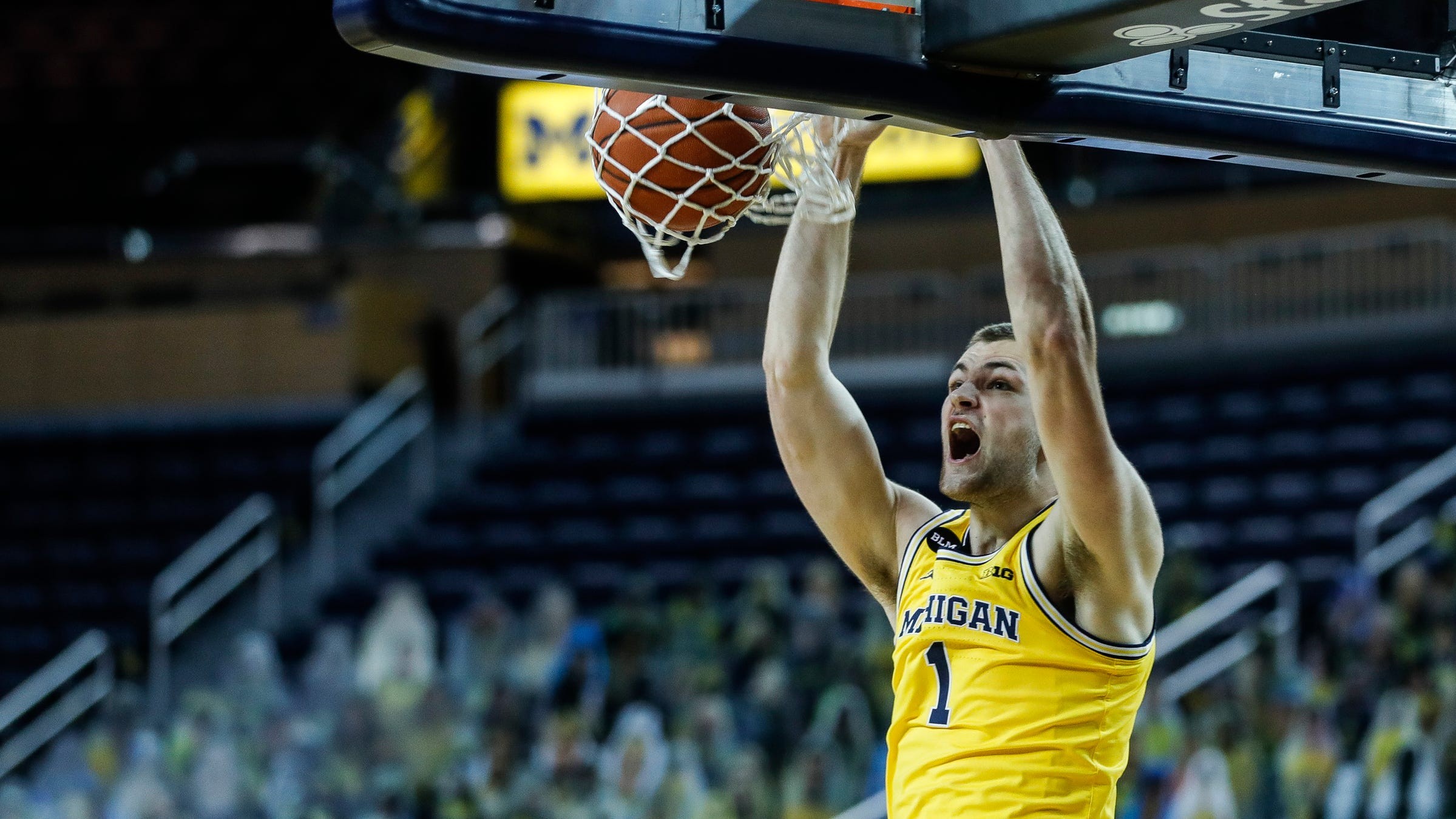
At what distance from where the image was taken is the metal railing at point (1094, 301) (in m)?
14.8

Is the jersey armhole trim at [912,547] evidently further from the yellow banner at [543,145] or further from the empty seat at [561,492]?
the yellow banner at [543,145]

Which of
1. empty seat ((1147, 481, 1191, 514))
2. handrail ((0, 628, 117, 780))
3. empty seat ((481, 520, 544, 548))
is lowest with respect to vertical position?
handrail ((0, 628, 117, 780))

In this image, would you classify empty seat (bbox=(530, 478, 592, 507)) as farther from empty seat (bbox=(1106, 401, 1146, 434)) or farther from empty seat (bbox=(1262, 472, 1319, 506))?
empty seat (bbox=(1262, 472, 1319, 506))

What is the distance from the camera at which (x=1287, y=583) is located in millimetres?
10664

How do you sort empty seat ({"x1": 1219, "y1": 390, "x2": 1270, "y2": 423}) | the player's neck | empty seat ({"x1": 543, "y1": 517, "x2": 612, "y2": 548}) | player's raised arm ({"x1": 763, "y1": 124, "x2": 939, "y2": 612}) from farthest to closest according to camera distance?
empty seat ({"x1": 543, "y1": 517, "x2": 612, "y2": 548}), empty seat ({"x1": 1219, "y1": 390, "x2": 1270, "y2": 423}), player's raised arm ({"x1": 763, "y1": 124, "x2": 939, "y2": 612}), the player's neck

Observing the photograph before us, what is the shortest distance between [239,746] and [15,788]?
1.86 meters

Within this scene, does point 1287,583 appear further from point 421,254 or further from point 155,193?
point 155,193

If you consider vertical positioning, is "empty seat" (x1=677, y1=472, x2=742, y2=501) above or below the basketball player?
below

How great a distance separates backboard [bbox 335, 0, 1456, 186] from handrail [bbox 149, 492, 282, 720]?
12609 mm

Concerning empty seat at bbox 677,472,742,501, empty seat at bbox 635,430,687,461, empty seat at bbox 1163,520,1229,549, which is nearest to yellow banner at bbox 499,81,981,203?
empty seat at bbox 635,430,687,461

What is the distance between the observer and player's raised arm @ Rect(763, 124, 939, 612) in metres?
3.71

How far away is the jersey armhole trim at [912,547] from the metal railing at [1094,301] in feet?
37.3

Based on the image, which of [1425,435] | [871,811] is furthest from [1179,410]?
[871,811]

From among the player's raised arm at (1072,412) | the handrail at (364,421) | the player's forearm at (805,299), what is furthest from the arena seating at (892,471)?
the player's raised arm at (1072,412)
